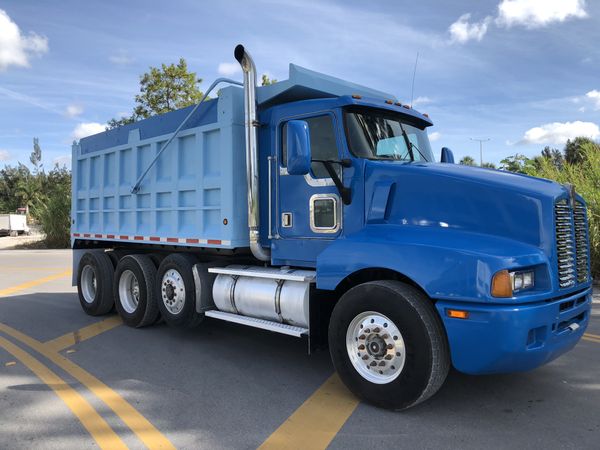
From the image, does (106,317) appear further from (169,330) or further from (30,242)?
(30,242)

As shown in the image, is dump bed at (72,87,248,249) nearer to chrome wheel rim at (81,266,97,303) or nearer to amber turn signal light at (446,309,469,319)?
chrome wheel rim at (81,266,97,303)

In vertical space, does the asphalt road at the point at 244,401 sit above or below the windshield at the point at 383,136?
below

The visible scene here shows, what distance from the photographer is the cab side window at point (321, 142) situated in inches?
184

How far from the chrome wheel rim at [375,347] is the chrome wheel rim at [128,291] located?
413 cm

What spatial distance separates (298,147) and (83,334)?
14.1 feet

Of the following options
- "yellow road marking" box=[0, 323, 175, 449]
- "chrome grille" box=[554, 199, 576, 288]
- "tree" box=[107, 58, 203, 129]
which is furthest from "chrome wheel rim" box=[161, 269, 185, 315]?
"tree" box=[107, 58, 203, 129]

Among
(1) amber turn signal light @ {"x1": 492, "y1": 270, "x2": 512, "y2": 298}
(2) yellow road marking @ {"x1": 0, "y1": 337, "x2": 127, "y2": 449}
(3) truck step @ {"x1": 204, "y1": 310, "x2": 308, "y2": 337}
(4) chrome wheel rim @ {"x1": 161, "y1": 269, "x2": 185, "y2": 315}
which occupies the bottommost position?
(2) yellow road marking @ {"x1": 0, "y1": 337, "x2": 127, "y2": 449}

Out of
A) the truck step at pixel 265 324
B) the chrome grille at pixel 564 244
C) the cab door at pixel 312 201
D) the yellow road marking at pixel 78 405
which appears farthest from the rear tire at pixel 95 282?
the chrome grille at pixel 564 244

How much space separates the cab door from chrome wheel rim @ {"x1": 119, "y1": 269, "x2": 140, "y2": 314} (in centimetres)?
300

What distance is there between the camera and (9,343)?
6.09m

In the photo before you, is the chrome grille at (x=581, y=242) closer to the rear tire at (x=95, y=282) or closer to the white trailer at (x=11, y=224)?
the rear tire at (x=95, y=282)

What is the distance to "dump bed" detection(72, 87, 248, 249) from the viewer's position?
5480 mm

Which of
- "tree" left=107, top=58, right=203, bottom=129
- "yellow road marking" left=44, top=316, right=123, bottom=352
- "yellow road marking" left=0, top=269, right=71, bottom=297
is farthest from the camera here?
"tree" left=107, top=58, right=203, bottom=129

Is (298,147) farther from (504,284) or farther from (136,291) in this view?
(136,291)
